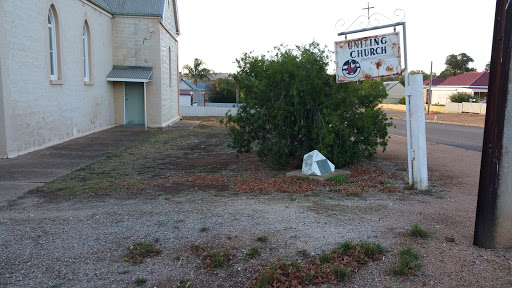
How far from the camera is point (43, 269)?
179 inches

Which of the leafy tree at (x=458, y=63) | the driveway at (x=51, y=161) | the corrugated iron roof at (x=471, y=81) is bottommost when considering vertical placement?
the driveway at (x=51, y=161)

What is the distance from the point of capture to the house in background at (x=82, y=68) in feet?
42.0

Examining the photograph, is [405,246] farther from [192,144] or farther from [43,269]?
[192,144]

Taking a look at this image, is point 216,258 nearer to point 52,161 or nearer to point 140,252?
point 140,252

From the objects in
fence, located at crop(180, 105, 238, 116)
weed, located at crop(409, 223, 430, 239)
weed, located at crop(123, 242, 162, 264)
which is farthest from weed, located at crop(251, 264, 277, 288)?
fence, located at crop(180, 105, 238, 116)

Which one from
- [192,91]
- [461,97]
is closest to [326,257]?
[461,97]

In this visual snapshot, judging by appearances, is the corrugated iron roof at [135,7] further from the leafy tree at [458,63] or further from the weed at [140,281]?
the leafy tree at [458,63]

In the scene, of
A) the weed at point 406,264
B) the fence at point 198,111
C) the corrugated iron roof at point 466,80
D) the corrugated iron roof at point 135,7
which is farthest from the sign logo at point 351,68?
the corrugated iron roof at point 466,80

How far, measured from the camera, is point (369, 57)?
8656 millimetres

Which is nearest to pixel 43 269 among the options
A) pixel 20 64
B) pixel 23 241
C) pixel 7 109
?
pixel 23 241

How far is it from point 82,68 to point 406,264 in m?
17.4

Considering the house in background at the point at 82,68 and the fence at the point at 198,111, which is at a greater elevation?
the house in background at the point at 82,68

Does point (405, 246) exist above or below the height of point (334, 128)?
below

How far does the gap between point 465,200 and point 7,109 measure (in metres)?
11.4
